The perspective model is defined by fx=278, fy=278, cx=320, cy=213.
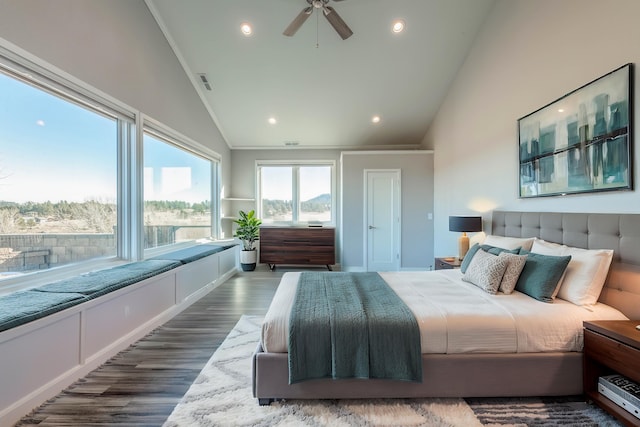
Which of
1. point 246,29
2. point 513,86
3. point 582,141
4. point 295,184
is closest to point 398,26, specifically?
point 513,86

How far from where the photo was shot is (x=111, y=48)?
2.84 metres

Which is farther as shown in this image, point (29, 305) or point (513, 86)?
point (513, 86)

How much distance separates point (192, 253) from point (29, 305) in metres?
2.17

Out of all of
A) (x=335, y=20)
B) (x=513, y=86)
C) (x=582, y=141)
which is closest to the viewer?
(x=582, y=141)

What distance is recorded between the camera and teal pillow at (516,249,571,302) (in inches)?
82.7

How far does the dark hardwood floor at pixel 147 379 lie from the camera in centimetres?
175

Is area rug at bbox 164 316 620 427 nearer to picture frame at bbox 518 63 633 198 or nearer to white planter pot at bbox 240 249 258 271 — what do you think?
picture frame at bbox 518 63 633 198

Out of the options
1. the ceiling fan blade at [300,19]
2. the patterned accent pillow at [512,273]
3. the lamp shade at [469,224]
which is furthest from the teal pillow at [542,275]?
the ceiling fan blade at [300,19]

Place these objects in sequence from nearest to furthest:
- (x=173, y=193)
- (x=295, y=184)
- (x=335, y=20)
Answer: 1. (x=335, y=20)
2. (x=173, y=193)
3. (x=295, y=184)

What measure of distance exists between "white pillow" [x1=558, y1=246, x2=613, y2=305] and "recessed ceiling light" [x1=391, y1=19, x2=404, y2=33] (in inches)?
134

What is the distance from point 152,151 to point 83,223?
1340 mm

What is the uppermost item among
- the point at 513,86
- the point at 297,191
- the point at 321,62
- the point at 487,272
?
the point at 321,62

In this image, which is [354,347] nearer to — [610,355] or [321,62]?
[610,355]

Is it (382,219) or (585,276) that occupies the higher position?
(382,219)
